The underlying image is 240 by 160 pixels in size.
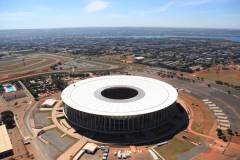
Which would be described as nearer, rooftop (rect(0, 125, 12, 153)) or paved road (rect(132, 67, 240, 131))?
rooftop (rect(0, 125, 12, 153))

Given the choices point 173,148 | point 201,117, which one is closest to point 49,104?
point 173,148

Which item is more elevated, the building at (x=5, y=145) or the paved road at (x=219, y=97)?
the building at (x=5, y=145)

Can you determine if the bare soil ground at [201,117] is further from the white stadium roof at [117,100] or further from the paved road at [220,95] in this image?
the white stadium roof at [117,100]

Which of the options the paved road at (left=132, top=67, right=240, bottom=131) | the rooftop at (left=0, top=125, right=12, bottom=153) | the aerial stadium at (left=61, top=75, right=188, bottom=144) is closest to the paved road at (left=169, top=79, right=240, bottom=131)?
the paved road at (left=132, top=67, right=240, bottom=131)

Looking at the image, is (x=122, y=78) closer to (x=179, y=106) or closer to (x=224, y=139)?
(x=179, y=106)

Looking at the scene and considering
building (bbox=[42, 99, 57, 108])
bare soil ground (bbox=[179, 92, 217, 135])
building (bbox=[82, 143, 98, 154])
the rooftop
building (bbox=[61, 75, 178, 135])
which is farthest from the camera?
building (bbox=[42, 99, 57, 108])

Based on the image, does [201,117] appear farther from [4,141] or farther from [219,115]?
[4,141]

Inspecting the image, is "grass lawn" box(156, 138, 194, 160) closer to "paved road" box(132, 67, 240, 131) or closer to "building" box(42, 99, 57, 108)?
"paved road" box(132, 67, 240, 131)

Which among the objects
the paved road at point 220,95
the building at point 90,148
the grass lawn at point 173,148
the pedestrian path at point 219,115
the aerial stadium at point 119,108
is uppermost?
the aerial stadium at point 119,108

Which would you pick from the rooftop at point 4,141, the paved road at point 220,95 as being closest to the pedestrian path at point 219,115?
the paved road at point 220,95
